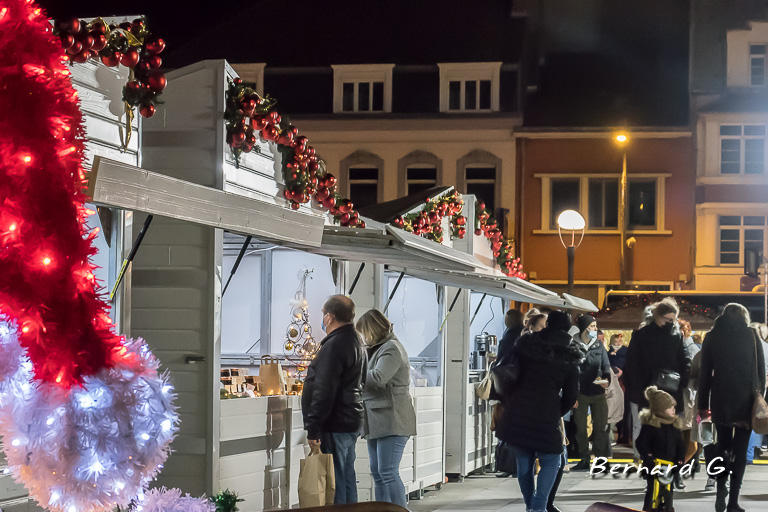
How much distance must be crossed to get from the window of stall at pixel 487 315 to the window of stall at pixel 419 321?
2.03 meters

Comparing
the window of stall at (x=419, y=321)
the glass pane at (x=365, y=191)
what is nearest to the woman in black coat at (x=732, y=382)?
the window of stall at (x=419, y=321)

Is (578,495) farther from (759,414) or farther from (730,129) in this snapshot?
(730,129)

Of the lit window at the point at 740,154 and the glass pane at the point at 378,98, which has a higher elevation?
the glass pane at the point at 378,98

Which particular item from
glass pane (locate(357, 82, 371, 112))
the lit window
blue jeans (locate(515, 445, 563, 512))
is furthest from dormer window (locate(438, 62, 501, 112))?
blue jeans (locate(515, 445, 563, 512))

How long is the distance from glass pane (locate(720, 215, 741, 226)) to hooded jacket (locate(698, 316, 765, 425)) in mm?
24347

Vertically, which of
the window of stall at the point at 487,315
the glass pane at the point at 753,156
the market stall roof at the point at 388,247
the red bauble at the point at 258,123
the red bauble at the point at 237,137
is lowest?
the window of stall at the point at 487,315

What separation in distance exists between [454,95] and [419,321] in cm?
2121

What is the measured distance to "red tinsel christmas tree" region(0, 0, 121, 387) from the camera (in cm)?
358

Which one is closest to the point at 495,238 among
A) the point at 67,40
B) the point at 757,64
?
the point at 67,40

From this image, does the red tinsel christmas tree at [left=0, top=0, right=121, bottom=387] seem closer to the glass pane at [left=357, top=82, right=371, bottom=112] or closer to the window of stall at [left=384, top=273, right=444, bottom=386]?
the window of stall at [left=384, top=273, right=444, bottom=386]

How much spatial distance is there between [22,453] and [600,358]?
12394mm

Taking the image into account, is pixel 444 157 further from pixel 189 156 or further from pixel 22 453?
pixel 22 453

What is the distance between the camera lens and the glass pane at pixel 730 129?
3316 centimetres

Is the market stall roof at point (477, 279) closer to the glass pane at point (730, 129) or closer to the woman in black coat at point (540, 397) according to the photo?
the woman in black coat at point (540, 397)
